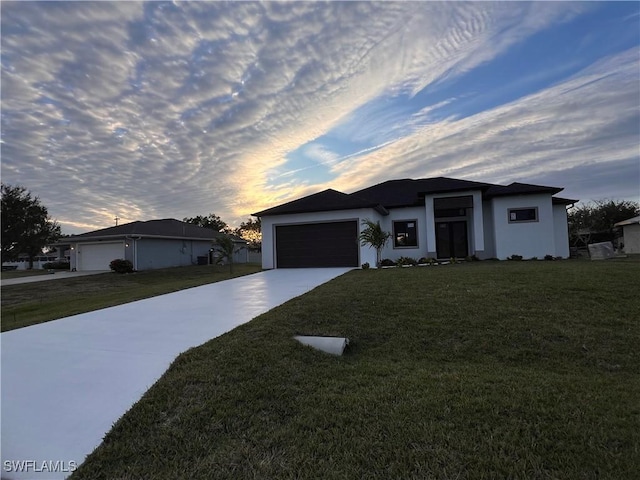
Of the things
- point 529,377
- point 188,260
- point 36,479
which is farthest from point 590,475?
point 188,260

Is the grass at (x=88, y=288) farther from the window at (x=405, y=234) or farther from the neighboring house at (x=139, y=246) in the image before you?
the window at (x=405, y=234)

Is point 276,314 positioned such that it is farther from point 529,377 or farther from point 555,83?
point 555,83

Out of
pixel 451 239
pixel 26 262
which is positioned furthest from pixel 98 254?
pixel 26 262

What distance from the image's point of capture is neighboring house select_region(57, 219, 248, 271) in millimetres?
25891

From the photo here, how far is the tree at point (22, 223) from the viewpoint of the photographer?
33312mm

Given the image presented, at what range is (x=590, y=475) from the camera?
240cm

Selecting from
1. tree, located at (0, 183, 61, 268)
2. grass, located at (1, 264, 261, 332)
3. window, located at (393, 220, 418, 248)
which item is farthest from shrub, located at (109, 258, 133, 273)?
tree, located at (0, 183, 61, 268)

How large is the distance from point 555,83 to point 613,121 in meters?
4.73

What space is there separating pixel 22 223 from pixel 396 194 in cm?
3572

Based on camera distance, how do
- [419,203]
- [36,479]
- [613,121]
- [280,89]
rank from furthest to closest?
[419,203], [613,121], [280,89], [36,479]

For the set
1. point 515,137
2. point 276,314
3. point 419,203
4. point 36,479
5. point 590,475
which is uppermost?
point 515,137

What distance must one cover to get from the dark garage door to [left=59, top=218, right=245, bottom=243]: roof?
45.2ft

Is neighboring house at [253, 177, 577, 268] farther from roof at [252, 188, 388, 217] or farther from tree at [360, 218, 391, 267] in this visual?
tree at [360, 218, 391, 267]

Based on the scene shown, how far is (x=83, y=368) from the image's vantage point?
4.73m
